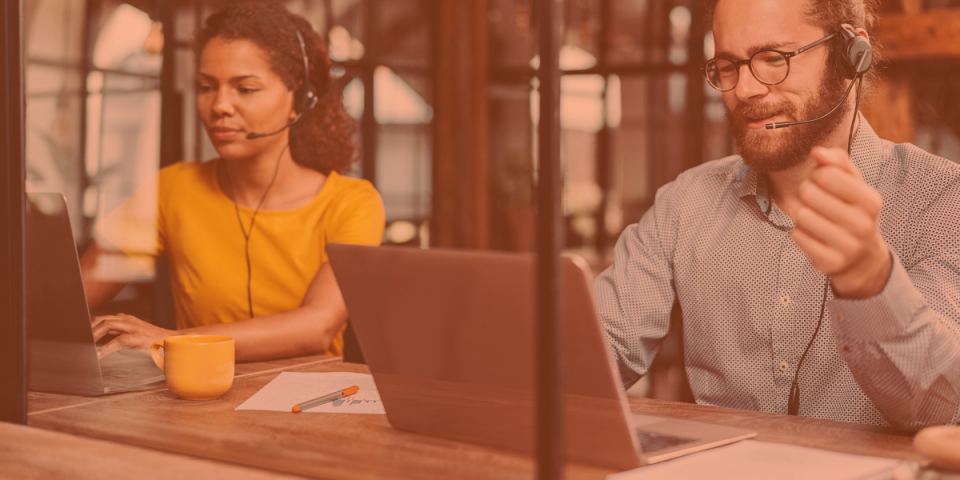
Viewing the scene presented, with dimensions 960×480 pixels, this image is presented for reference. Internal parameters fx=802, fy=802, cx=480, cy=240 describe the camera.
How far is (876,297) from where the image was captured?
973mm

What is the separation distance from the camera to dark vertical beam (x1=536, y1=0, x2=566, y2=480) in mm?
628

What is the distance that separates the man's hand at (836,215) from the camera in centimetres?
82

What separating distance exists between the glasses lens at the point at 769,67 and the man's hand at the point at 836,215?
1.94ft

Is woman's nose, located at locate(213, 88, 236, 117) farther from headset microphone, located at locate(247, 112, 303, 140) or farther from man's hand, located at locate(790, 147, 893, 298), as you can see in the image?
man's hand, located at locate(790, 147, 893, 298)

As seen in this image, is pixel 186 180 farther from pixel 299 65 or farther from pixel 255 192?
pixel 299 65

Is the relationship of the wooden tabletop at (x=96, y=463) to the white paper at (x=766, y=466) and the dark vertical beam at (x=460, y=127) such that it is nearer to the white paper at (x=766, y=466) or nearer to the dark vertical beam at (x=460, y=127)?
the white paper at (x=766, y=466)

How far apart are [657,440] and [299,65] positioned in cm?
151

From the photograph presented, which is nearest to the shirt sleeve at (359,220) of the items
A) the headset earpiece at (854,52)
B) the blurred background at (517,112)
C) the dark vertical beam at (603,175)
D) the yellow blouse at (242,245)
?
the yellow blouse at (242,245)

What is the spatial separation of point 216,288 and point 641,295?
106 cm

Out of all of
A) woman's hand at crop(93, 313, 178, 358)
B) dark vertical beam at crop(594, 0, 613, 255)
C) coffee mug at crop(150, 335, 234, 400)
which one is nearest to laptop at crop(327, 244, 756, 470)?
coffee mug at crop(150, 335, 234, 400)

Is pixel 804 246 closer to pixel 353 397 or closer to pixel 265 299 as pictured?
pixel 353 397

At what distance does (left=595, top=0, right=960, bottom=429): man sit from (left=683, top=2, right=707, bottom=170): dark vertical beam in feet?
12.0

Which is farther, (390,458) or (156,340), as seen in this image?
(156,340)

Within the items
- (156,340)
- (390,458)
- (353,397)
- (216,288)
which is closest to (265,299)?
(216,288)
